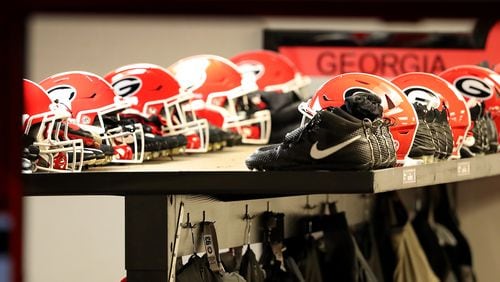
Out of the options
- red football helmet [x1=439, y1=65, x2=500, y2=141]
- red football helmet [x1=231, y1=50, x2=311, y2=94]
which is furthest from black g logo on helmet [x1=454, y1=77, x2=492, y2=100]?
red football helmet [x1=231, y1=50, x2=311, y2=94]

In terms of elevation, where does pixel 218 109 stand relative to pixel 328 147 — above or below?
above

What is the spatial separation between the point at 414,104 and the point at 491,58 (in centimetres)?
331

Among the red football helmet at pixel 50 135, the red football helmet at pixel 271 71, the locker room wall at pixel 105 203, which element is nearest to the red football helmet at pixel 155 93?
the red football helmet at pixel 50 135

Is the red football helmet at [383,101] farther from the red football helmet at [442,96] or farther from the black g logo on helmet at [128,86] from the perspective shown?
the black g logo on helmet at [128,86]

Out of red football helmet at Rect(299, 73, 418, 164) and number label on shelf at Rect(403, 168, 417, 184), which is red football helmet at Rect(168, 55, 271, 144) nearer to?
red football helmet at Rect(299, 73, 418, 164)

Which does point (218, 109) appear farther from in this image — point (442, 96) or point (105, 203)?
point (105, 203)

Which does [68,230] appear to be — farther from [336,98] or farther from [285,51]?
[336,98]

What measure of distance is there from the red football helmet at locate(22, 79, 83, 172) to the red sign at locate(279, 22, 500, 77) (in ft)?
12.7

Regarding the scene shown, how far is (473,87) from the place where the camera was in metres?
4.13

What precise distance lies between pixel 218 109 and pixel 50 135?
1660 mm

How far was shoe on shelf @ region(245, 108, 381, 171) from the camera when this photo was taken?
236cm

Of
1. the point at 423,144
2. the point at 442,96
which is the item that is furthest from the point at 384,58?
the point at 423,144

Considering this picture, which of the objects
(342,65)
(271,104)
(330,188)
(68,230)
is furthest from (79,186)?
(342,65)

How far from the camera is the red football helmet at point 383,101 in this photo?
112 inches
